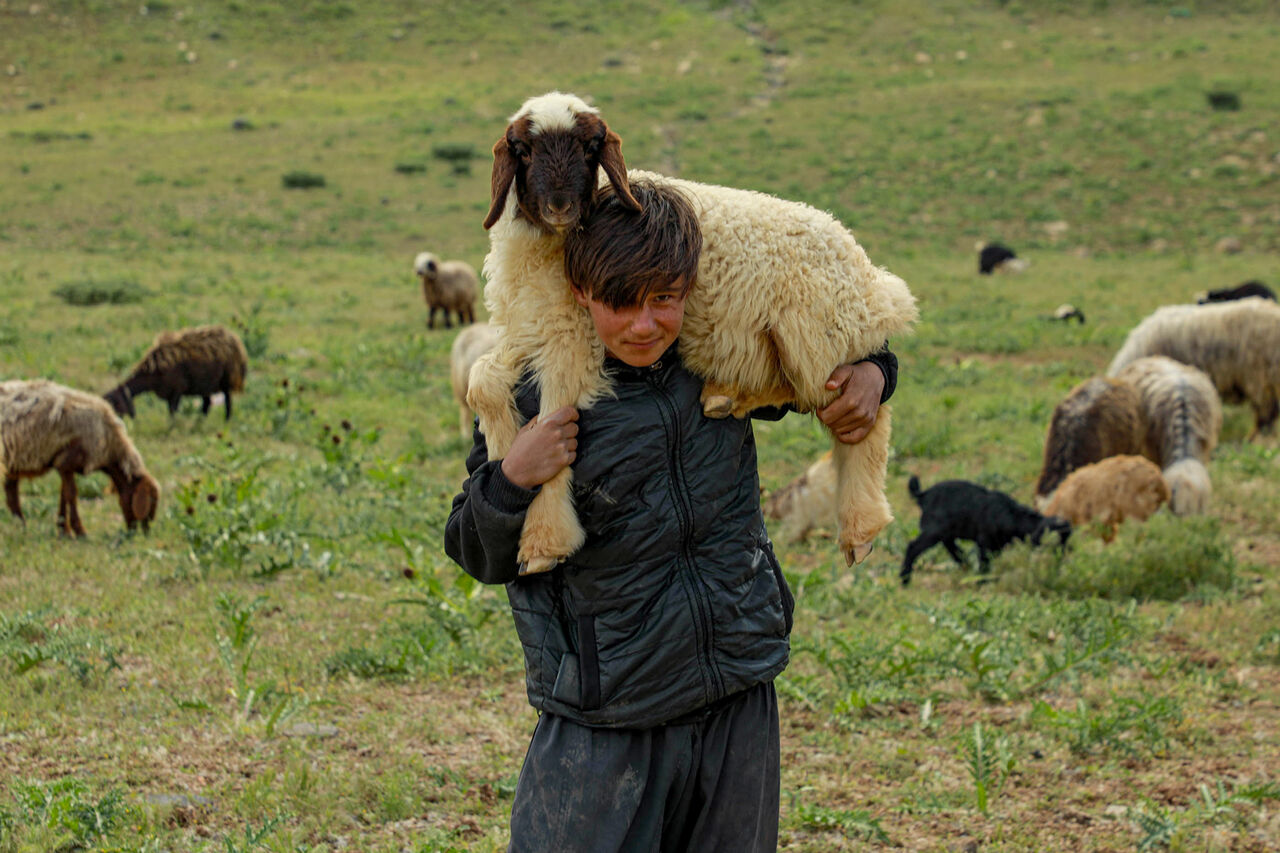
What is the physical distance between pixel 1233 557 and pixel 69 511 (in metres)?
7.84

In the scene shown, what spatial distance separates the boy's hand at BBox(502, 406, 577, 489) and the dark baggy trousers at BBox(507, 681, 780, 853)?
579mm

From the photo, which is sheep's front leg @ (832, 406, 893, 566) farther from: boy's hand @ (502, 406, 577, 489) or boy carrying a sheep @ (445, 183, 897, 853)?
boy's hand @ (502, 406, 577, 489)

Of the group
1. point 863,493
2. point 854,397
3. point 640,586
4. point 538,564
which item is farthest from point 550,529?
point 863,493

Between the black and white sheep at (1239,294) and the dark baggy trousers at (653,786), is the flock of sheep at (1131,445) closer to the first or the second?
the black and white sheep at (1239,294)

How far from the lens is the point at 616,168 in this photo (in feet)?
7.92

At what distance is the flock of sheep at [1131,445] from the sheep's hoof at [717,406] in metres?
4.95

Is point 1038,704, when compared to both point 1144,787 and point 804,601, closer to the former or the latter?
point 1144,787

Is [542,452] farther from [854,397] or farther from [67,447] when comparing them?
[67,447]

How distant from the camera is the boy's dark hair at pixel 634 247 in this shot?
2.25m

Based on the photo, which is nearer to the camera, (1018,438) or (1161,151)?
(1018,438)

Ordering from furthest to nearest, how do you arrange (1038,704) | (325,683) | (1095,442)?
(1095,442) < (325,683) < (1038,704)

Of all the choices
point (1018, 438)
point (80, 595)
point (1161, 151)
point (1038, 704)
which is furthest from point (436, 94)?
point (1038, 704)

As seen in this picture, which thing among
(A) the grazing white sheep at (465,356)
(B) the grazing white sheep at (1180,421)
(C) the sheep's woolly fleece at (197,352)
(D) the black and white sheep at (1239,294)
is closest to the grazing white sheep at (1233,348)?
(B) the grazing white sheep at (1180,421)

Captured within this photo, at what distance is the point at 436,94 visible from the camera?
3716 centimetres
